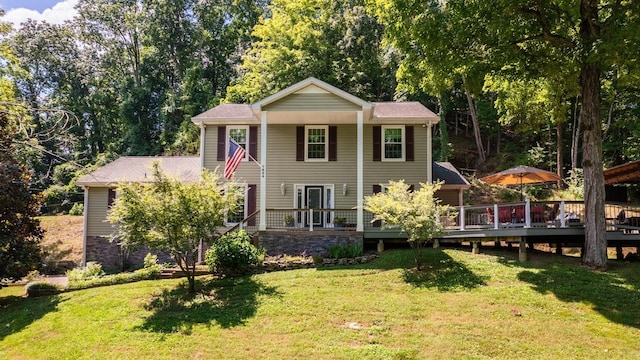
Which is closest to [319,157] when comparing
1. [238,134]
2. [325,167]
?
[325,167]

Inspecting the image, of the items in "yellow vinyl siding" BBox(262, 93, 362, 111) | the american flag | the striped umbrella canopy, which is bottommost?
the striped umbrella canopy

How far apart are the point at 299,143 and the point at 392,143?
4048mm

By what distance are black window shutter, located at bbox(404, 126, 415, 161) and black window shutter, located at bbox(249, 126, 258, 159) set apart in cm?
654

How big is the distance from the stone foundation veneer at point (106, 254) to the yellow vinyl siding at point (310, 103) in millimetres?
9362

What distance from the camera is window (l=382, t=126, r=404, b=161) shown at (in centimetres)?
Result: 1795

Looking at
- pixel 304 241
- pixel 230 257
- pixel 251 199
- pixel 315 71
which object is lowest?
pixel 230 257

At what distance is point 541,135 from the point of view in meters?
31.9

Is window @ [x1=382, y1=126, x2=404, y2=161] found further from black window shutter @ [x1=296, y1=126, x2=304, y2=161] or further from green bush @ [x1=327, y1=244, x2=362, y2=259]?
green bush @ [x1=327, y1=244, x2=362, y2=259]

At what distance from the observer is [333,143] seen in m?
18.2

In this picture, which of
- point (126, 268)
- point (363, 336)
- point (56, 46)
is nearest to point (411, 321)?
point (363, 336)

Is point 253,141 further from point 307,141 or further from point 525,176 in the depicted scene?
point 525,176

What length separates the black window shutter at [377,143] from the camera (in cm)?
1792

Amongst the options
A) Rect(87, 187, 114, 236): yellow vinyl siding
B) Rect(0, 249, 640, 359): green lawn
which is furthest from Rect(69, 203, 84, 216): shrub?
Rect(0, 249, 640, 359): green lawn

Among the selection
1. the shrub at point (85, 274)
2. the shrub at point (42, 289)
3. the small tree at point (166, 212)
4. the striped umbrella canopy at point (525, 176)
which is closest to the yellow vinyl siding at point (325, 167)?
the striped umbrella canopy at point (525, 176)
